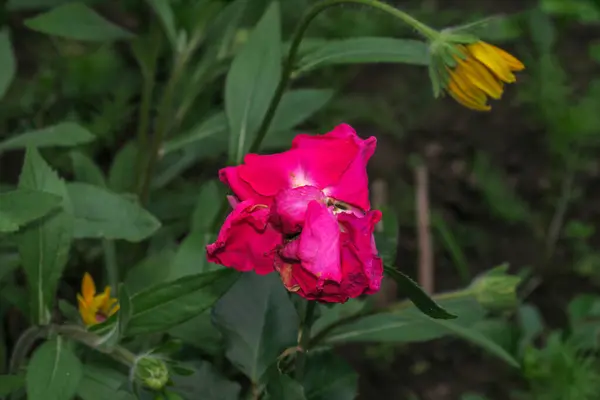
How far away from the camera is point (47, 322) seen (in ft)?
3.68

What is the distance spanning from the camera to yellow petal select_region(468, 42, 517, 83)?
0.99 metres

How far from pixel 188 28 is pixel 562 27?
1.20m

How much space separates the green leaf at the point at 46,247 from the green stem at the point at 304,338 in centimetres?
31

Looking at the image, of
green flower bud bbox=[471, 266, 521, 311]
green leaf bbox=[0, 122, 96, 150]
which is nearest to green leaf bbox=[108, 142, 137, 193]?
green leaf bbox=[0, 122, 96, 150]

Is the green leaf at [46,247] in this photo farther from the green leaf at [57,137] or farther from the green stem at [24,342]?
the green leaf at [57,137]

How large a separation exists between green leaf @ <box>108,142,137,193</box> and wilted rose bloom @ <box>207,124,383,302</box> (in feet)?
2.30

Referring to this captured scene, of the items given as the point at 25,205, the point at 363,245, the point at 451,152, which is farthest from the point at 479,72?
the point at 451,152

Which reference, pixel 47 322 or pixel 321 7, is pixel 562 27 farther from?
pixel 47 322

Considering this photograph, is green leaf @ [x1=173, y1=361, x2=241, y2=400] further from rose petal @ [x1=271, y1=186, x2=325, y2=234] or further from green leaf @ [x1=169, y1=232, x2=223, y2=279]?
rose petal @ [x1=271, y1=186, x2=325, y2=234]

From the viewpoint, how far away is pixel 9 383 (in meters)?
1.05

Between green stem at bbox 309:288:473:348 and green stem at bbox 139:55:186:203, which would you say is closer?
green stem at bbox 309:288:473:348

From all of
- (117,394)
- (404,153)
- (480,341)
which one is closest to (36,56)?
(404,153)

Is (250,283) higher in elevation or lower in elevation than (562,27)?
lower

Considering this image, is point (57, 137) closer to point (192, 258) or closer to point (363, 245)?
point (192, 258)
